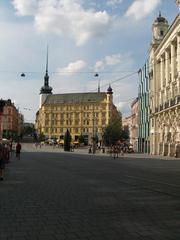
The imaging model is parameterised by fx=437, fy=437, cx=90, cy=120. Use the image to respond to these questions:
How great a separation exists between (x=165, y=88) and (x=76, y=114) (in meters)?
105

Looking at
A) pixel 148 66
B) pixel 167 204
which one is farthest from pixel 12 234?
pixel 148 66

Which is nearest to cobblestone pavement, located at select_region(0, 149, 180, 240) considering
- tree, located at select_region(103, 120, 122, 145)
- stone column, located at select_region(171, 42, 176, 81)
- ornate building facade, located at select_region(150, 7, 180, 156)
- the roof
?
ornate building facade, located at select_region(150, 7, 180, 156)

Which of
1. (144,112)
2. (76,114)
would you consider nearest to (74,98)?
(76,114)

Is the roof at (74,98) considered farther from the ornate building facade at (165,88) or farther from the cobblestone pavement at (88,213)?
the cobblestone pavement at (88,213)

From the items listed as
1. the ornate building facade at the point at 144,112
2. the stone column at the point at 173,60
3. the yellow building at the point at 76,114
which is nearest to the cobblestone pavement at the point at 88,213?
the stone column at the point at 173,60

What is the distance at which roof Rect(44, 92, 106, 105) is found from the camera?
173 m

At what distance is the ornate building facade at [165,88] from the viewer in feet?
205

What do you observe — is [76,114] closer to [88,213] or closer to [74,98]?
[74,98]

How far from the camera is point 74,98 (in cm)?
17788

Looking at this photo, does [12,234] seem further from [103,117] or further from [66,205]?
[103,117]

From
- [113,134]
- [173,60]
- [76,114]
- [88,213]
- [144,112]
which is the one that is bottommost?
[88,213]

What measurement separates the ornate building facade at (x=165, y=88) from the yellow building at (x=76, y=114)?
8509 centimetres

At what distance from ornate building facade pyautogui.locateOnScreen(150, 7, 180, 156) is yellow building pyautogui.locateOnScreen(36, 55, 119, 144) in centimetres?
8509

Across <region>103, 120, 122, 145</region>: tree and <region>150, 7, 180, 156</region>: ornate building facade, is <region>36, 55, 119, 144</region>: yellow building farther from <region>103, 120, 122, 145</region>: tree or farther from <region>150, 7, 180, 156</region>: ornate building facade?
<region>150, 7, 180, 156</region>: ornate building facade
